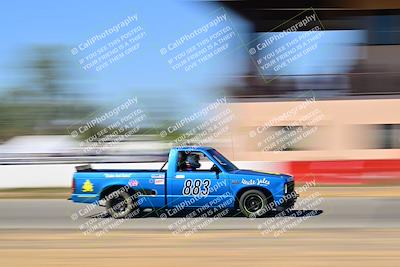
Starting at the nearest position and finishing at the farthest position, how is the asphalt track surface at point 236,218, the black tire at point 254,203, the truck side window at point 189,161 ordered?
1. the asphalt track surface at point 236,218
2. the black tire at point 254,203
3. the truck side window at point 189,161

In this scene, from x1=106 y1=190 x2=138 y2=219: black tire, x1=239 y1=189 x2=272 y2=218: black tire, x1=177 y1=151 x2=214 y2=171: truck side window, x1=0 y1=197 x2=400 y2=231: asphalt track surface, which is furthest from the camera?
x1=177 y1=151 x2=214 y2=171: truck side window

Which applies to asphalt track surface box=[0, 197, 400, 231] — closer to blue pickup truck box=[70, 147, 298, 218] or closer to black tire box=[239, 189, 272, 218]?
black tire box=[239, 189, 272, 218]

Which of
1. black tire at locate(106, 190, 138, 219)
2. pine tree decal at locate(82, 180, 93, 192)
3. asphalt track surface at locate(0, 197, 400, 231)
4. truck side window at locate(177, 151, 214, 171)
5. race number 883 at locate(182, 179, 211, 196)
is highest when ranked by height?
truck side window at locate(177, 151, 214, 171)

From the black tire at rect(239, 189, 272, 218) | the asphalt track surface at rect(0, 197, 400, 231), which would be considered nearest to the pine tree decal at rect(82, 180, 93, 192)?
the asphalt track surface at rect(0, 197, 400, 231)

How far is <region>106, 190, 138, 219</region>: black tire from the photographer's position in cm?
1430

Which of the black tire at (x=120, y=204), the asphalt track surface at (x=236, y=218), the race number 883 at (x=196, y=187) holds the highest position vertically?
the race number 883 at (x=196, y=187)

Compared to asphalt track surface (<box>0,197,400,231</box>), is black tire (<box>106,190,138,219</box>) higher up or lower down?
higher up

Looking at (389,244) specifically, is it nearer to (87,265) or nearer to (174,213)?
(87,265)

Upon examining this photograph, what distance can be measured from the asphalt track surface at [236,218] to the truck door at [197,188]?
1.19 feet

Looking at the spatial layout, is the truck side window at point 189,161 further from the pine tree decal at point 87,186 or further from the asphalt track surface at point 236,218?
the pine tree decal at point 87,186

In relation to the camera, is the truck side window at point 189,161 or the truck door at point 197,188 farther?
the truck side window at point 189,161

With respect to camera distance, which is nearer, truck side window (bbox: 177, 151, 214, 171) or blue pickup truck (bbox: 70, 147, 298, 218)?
blue pickup truck (bbox: 70, 147, 298, 218)

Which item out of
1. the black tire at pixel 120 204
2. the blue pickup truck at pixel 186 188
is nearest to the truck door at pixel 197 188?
the blue pickup truck at pixel 186 188

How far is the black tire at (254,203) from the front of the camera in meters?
14.0
